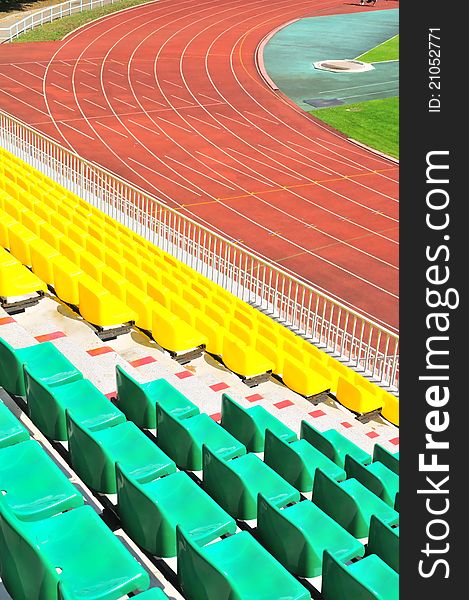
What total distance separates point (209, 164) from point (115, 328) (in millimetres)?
14959

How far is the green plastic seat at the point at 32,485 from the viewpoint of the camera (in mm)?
5184

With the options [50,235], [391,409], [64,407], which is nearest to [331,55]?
[50,235]

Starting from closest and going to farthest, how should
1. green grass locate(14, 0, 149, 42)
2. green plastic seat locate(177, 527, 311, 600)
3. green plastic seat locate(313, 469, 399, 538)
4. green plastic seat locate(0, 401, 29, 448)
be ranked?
green plastic seat locate(177, 527, 311, 600)
green plastic seat locate(0, 401, 29, 448)
green plastic seat locate(313, 469, 399, 538)
green grass locate(14, 0, 149, 42)

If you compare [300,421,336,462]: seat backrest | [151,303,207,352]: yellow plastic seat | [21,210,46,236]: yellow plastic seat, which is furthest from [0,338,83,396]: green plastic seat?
[21,210,46,236]: yellow plastic seat

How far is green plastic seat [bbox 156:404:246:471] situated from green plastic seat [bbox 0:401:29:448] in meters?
1.22

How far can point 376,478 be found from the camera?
7043 millimetres

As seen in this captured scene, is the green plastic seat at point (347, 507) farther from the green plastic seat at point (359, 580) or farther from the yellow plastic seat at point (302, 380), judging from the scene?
the yellow plastic seat at point (302, 380)

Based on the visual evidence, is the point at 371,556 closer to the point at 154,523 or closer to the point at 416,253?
the point at 154,523

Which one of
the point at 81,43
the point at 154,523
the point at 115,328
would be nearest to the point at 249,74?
the point at 81,43

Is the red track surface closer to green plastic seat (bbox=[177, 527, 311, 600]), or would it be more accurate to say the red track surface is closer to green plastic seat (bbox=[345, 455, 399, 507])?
green plastic seat (bbox=[345, 455, 399, 507])

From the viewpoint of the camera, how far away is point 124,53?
36.5 meters

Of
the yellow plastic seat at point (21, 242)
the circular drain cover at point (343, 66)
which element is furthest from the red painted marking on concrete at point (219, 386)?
the circular drain cover at point (343, 66)

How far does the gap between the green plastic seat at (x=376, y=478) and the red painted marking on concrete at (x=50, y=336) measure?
3.78 metres

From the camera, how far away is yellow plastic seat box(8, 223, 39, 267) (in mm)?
10594
